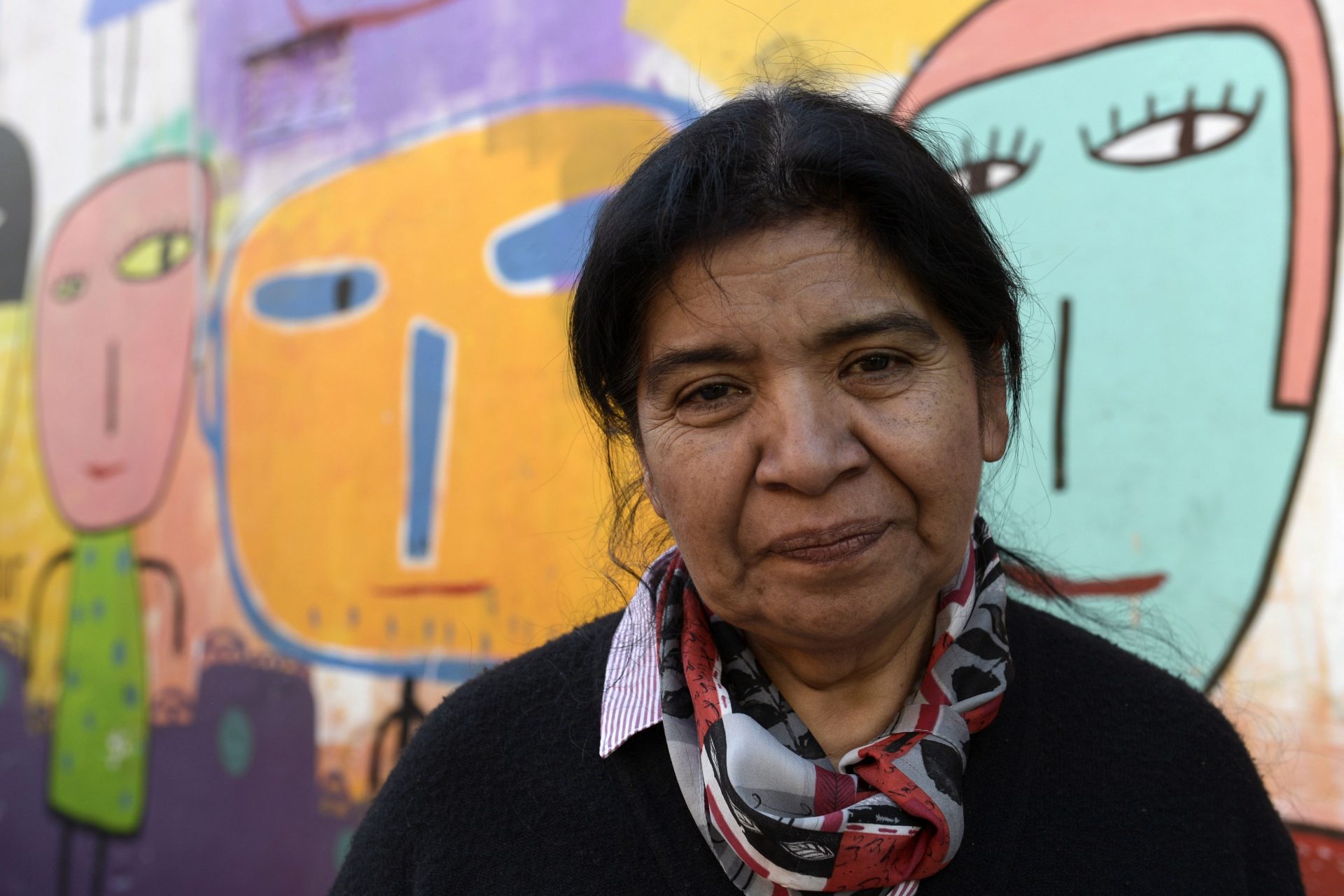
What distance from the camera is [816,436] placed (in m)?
1.11

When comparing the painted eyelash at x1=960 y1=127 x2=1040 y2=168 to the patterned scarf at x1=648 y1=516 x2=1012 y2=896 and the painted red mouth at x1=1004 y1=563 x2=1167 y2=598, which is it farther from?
the patterned scarf at x1=648 y1=516 x2=1012 y2=896

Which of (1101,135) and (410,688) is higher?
(1101,135)

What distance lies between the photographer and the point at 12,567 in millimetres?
4988

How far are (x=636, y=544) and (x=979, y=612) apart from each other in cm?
58

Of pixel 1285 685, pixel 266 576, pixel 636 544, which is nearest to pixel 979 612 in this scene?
pixel 636 544

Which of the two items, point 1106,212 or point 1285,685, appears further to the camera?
point 1106,212

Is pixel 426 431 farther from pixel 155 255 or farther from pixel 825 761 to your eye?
pixel 825 761

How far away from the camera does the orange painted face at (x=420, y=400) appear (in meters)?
3.37

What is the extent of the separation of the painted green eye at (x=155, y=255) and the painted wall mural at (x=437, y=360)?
0.04ft

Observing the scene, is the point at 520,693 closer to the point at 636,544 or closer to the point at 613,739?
the point at 613,739

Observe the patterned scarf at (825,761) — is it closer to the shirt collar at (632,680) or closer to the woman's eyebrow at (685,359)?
the shirt collar at (632,680)

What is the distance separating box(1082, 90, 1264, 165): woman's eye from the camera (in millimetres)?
2359

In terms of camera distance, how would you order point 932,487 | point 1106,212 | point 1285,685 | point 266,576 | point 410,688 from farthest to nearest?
point 266,576
point 410,688
point 1106,212
point 1285,685
point 932,487

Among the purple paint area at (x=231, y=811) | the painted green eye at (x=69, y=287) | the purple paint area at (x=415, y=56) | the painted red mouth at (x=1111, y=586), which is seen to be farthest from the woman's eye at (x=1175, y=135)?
the painted green eye at (x=69, y=287)
